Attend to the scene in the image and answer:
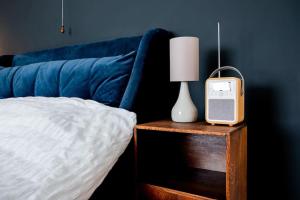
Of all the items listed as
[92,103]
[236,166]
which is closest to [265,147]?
[236,166]

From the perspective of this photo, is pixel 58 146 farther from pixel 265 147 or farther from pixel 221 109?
pixel 265 147

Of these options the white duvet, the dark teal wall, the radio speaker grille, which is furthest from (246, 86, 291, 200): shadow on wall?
the white duvet

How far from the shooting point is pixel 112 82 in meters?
1.52

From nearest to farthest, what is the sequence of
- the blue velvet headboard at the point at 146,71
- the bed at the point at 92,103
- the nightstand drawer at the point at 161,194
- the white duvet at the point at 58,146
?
the white duvet at the point at 58,146
the bed at the point at 92,103
the nightstand drawer at the point at 161,194
the blue velvet headboard at the point at 146,71

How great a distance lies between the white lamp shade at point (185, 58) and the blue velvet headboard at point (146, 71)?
21 cm

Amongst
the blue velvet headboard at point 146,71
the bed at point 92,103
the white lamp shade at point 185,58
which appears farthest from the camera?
the blue velvet headboard at point 146,71

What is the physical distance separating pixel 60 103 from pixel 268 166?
1.18 m

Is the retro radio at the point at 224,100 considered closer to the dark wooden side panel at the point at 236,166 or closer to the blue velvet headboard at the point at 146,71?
the dark wooden side panel at the point at 236,166

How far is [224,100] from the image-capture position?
1.22 m

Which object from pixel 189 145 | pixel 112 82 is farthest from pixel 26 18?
pixel 189 145

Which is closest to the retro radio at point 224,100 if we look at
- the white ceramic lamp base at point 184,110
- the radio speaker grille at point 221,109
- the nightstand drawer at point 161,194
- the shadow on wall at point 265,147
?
the radio speaker grille at point 221,109

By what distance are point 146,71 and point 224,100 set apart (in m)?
0.48

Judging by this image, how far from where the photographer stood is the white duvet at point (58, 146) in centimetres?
81

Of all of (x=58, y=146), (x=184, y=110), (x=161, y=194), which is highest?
(x=184, y=110)
